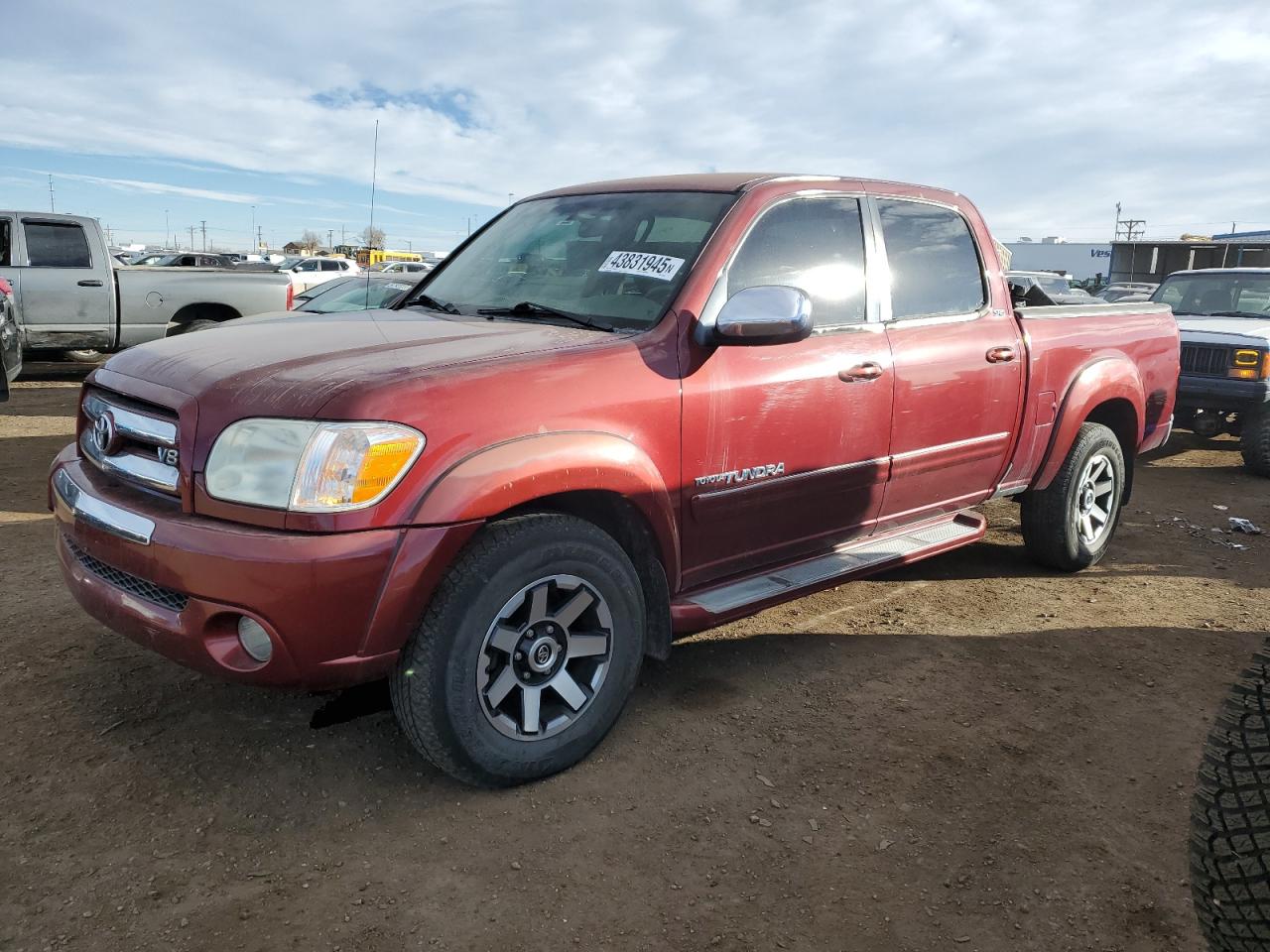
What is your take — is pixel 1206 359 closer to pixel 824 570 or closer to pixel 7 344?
pixel 824 570

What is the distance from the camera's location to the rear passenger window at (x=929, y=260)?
388 cm

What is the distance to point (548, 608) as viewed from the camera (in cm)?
278

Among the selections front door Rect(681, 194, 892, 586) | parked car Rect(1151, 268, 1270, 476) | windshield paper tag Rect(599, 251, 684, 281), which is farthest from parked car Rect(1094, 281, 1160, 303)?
windshield paper tag Rect(599, 251, 684, 281)

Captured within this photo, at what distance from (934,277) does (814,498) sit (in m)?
1.28

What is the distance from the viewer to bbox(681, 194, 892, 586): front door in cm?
310

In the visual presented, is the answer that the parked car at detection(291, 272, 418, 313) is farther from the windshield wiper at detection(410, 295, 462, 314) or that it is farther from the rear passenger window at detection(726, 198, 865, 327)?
the rear passenger window at detection(726, 198, 865, 327)

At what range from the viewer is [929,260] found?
160 inches

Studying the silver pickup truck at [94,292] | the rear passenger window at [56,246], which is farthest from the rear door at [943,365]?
the rear passenger window at [56,246]

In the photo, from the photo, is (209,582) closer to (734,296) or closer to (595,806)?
(595,806)

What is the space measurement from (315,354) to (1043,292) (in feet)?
22.2

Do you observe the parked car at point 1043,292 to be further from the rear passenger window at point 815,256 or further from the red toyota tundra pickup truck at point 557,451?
the rear passenger window at point 815,256

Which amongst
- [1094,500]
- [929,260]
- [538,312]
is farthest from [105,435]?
[1094,500]

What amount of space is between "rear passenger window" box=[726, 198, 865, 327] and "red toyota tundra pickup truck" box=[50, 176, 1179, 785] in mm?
13

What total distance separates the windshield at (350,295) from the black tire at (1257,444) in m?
7.08
